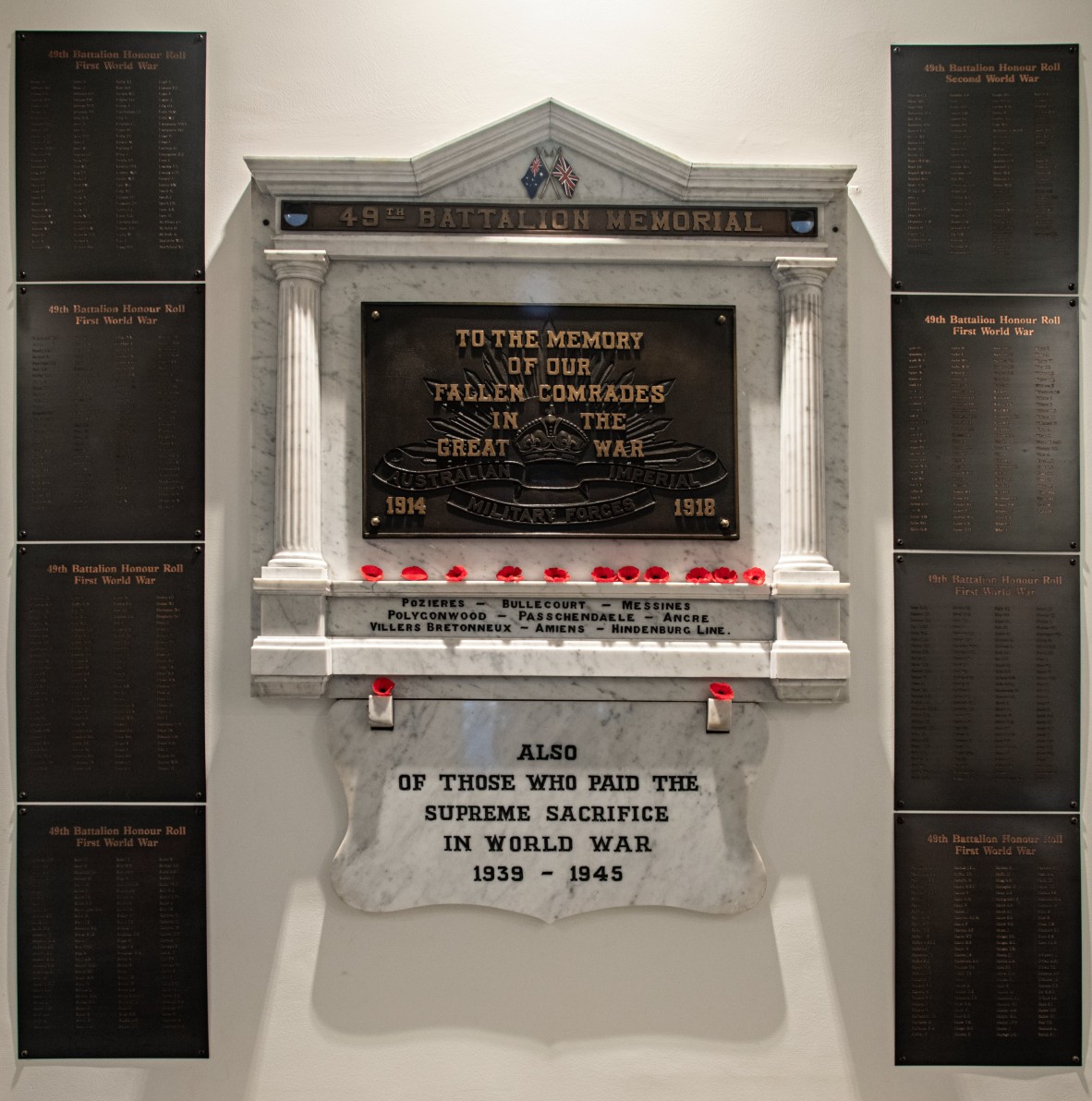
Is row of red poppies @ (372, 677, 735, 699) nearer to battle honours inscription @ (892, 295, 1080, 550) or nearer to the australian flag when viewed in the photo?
battle honours inscription @ (892, 295, 1080, 550)

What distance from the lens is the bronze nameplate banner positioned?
2.72 m

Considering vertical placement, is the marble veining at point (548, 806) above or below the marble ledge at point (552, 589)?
below

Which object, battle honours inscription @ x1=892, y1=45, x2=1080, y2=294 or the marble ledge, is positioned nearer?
the marble ledge

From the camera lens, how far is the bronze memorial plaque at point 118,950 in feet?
8.87

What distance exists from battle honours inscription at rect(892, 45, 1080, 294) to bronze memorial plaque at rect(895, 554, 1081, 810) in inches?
36.3

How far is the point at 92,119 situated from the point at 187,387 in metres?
0.90

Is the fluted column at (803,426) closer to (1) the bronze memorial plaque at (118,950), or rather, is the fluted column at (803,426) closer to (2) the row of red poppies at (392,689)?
(2) the row of red poppies at (392,689)

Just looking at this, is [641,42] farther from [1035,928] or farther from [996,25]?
[1035,928]

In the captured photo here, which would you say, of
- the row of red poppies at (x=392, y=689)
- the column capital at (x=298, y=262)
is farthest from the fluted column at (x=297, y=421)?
the row of red poppies at (x=392, y=689)

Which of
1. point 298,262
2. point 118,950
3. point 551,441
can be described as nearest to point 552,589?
point 551,441

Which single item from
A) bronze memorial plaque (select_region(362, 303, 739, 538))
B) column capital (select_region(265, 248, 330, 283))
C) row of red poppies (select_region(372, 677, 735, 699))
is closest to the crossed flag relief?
bronze memorial plaque (select_region(362, 303, 739, 538))

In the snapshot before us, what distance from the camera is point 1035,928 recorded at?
108 inches

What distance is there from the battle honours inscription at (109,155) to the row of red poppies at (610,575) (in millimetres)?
1164

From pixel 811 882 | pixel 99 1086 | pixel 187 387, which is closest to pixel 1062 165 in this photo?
pixel 811 882
